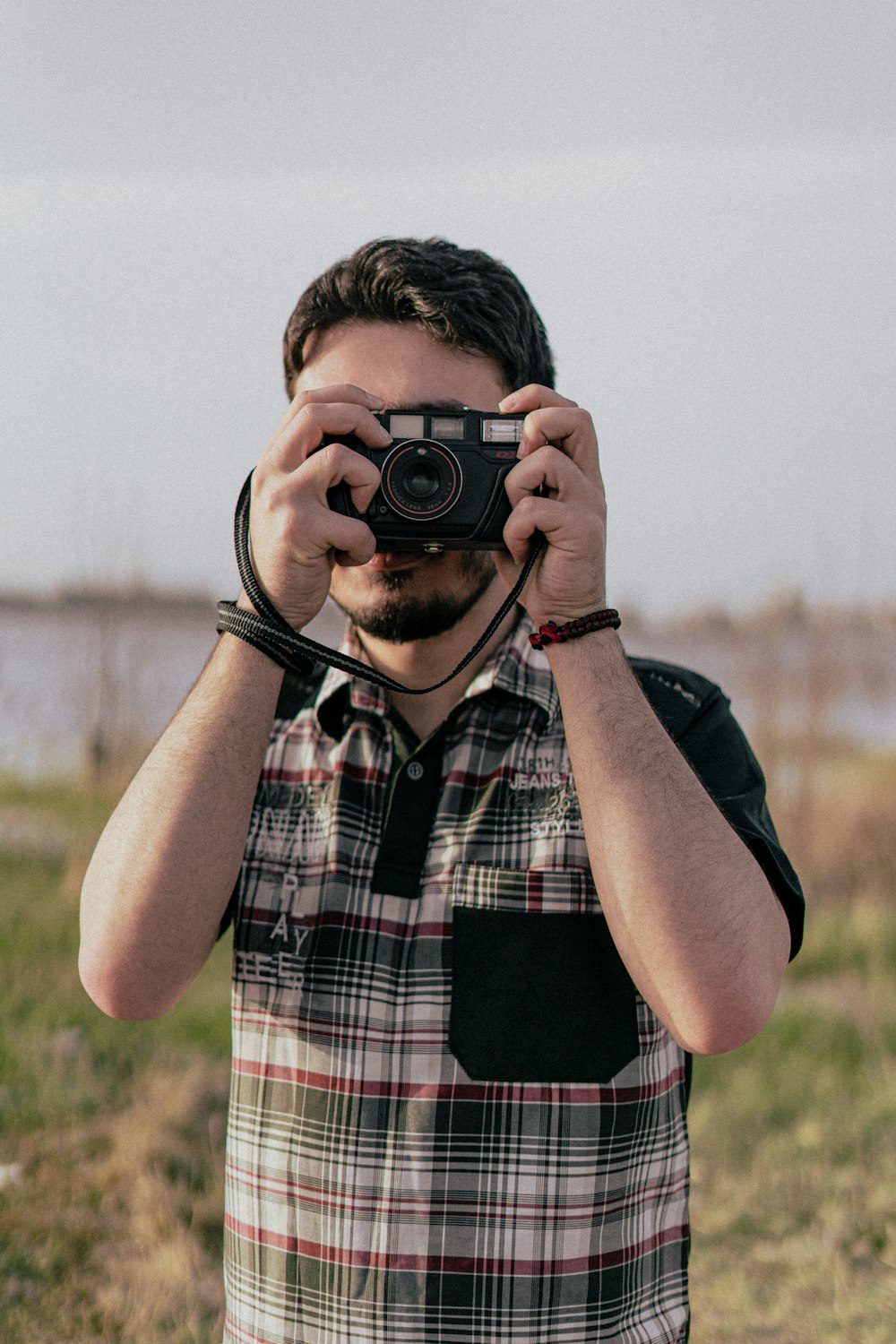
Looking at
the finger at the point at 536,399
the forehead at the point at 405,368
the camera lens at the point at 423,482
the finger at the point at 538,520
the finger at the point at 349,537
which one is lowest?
the finger at the point at 349,537

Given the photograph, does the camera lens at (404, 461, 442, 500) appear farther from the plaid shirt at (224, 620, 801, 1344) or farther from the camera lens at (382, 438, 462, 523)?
the plaid shirt at (224, 620, 801, 1344)

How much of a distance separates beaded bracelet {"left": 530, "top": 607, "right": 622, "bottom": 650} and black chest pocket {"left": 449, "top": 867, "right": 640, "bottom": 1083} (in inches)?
10.1

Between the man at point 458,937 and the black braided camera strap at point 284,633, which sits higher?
the black braided camera strap at point 284,633

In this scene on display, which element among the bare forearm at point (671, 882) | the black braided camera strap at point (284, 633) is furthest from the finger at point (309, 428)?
the bare forearm at point (671, 882)

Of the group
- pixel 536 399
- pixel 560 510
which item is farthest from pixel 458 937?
pixel 536 399

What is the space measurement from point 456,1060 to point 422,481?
2.00 ft

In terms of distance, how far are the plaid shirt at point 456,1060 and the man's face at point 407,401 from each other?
104 millimetres

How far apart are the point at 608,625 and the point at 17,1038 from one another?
8.79 feet

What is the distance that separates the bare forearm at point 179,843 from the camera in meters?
1.10

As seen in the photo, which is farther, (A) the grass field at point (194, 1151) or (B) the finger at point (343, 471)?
(A) the grass field at point (194, 1151)

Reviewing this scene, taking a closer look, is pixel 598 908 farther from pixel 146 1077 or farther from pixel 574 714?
pixel 146 1077

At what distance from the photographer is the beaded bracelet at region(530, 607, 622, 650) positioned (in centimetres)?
112

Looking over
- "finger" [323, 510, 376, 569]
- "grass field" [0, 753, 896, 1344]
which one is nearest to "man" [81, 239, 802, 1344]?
"finger" [323, 510, 376, 569]

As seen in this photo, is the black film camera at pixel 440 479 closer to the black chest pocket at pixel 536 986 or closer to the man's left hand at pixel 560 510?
the man's left hand at pixel 560 510
